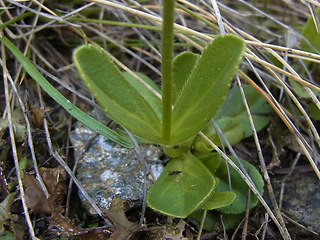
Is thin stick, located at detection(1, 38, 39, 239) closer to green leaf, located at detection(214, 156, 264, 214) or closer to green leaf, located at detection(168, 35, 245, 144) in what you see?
green leaf, located at detection(168, 35, 245, 144)

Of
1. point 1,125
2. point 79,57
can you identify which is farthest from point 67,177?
point 79,57

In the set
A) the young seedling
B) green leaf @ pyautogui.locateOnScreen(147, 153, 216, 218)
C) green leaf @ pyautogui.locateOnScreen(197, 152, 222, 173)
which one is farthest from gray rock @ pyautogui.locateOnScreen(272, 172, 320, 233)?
green leaf @ pyautogui.locateOnScreen(147, 153, 216, 218)

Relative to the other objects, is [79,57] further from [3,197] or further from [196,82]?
[3,197]

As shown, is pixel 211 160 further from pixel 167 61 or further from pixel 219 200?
pixel 167 61

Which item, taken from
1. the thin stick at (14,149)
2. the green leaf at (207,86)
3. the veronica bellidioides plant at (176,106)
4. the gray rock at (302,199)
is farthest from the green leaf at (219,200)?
the thin stick at (14,149)

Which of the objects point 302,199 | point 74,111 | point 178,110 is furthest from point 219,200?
point 74,111
